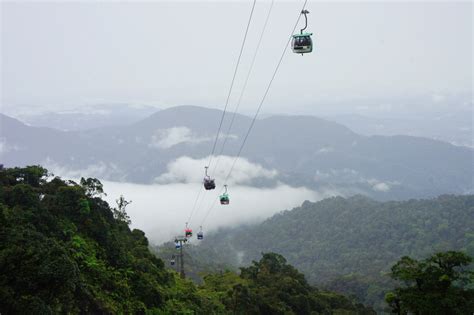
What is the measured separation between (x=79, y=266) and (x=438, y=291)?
17.1 meters

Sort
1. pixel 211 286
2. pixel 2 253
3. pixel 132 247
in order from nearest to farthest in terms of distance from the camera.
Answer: pixel 2 253
pixel 132 247
pixel 211 286

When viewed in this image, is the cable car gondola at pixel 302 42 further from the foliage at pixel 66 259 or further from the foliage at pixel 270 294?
the foliage at pixel 270 294

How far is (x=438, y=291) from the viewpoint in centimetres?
1977

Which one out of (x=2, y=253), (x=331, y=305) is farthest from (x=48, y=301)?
(x=331, y=305)

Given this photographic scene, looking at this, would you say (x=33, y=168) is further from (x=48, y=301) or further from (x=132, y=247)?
(x=48, y=301)

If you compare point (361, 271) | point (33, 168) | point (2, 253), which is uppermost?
point (33, 168)

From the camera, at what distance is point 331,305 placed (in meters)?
46.9

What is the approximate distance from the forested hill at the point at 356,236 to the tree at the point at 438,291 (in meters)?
77.3

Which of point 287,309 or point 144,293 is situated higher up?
point 144,293

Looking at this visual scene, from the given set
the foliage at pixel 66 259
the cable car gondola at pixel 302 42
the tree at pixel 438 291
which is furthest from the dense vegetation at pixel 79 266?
the tree at pixel 438 291

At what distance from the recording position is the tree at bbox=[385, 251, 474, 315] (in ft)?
61.5

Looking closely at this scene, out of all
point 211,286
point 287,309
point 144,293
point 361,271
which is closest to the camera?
point 144,293

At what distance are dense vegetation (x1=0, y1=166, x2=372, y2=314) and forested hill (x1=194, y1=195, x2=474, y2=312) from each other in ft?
223

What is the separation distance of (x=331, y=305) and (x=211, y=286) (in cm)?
1401
